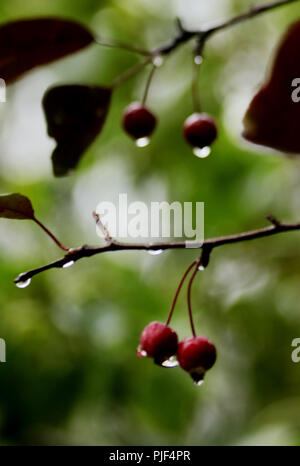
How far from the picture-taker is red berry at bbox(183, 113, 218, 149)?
1.07 meters

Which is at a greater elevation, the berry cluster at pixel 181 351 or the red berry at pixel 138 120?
the red berry at pixel 138 120

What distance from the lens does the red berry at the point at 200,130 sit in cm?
107

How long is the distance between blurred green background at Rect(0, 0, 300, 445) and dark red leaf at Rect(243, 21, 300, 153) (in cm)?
99

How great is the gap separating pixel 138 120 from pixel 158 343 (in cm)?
44

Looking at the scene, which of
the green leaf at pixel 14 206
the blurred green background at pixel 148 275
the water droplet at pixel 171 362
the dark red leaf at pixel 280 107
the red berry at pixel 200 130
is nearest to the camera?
the dark red leaf at pixel 280 107

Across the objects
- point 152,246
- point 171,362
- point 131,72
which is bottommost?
point 171,362

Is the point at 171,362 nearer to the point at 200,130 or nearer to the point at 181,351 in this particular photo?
the point at 181,351

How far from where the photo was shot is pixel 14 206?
0.83 metres

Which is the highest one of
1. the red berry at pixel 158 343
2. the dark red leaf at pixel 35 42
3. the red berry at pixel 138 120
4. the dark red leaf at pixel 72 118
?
the dark red leaf at pixel 35 42

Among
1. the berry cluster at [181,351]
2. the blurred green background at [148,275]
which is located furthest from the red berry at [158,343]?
the blurred green background at [148,275]

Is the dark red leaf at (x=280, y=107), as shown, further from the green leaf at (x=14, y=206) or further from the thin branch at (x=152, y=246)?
the green leaf at (x=14, y=206)

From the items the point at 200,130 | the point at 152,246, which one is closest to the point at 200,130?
the point at 200,130

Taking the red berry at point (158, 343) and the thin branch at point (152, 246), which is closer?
the thin branch at point (152, 246)

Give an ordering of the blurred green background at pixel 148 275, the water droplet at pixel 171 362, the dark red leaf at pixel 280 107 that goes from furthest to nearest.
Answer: the blurred green background at pixel 148 275 < the water droplet at pixel 171 362 < the dark red leaf at pixel 280 107
